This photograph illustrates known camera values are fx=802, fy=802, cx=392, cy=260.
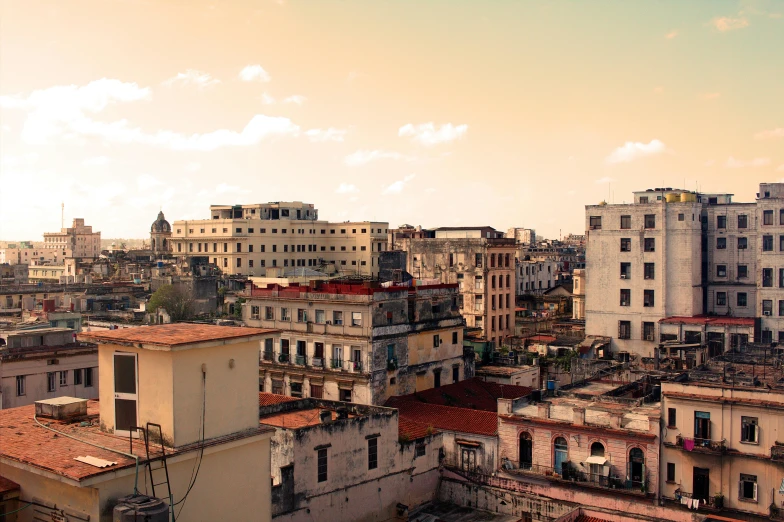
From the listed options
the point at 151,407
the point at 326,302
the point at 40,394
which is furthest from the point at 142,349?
the point at 326,302

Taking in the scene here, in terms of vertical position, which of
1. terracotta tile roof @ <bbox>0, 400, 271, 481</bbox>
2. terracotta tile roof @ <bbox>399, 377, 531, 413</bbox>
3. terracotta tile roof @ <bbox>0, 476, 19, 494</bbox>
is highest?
terracotta tile roof @ <bbox>0, 400, 271, 481</bbox>

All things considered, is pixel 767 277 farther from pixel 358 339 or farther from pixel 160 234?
pixel 160 234

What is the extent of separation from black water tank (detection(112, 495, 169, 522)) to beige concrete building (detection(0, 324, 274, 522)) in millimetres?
230

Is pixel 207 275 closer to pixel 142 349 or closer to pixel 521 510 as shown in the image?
pixel 521 510

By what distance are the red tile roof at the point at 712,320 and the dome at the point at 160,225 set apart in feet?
388

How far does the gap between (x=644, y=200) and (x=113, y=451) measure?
6373cm

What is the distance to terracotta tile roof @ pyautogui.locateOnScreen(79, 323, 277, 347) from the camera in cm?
1875

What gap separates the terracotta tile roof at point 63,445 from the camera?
16.5 m

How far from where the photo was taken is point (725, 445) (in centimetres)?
3447

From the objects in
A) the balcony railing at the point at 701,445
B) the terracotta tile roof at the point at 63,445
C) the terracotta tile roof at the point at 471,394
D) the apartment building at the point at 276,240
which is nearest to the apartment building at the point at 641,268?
the terracotta tile roof at the point at 471,394

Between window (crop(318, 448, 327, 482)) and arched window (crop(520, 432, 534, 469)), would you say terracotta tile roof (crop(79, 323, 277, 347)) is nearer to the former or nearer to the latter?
window (crop(318, 448, 327, 482))

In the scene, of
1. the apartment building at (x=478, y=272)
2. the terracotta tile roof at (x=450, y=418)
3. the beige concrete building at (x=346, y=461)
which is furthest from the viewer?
the apartment building at (x=478, y=272)

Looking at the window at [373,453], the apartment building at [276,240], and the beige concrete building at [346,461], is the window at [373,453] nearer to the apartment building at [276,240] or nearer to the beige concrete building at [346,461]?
the beige concrete building at [346,461]

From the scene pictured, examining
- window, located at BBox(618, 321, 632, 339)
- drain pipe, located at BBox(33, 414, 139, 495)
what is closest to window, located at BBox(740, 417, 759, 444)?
drain pipe, located at BBox(33, 414, 139, 495)
